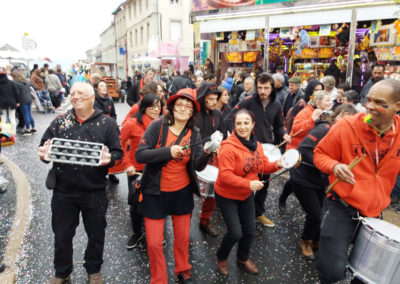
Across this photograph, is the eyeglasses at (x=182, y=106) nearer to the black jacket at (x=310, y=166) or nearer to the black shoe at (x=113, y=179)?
the black jacket at (x=310, y=166)

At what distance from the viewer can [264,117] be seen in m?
4.36

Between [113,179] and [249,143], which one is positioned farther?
[113,179]

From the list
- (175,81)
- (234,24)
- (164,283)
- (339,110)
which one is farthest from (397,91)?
(234,24)

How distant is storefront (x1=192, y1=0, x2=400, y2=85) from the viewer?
8.82 meters

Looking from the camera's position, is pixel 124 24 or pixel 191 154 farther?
pixel 124 24

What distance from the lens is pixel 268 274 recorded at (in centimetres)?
318

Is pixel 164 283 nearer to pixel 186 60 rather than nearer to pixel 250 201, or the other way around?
pixel 250 201

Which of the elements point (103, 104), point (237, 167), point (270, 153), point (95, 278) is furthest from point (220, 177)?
point (103, 104)

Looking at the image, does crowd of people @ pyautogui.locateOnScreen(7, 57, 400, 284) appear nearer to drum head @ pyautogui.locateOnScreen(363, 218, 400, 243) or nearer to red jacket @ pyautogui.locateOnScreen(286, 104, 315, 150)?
drum head @ pyautogui.locateOnScreen(363, 218, 400, 243)

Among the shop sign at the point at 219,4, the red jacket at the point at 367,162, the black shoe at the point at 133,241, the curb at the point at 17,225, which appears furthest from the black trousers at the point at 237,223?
the shop sign at the point at 219,4

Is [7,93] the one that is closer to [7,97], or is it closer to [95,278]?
[7,97]

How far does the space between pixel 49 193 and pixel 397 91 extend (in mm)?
5223

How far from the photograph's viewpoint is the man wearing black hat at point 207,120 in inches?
156

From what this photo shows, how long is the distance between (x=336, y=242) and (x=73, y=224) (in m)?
2.36
